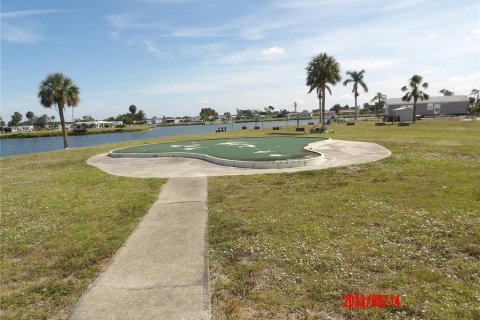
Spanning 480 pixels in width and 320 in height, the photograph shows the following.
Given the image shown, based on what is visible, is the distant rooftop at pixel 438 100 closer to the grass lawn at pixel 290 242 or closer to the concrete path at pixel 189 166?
the concrete path at pixel 189 166

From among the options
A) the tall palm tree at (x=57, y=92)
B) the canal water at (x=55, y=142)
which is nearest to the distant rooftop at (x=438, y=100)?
the canal water at (x=55, y=142)

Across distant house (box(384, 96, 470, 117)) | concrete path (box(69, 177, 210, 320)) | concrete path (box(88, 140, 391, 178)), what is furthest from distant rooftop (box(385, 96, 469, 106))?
concrete path (box(69, 177, 210, 320))

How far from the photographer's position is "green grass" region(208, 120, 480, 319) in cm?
607

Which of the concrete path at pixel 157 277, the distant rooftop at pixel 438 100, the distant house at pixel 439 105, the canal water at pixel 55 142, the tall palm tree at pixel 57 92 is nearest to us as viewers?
the concrete path at pixel 157 277

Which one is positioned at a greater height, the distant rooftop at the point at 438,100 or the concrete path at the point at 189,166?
the distant rooftop at the point at 438,100

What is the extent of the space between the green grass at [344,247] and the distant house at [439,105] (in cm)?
10769

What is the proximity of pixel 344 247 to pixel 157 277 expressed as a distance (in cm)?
496

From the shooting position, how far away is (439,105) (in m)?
111

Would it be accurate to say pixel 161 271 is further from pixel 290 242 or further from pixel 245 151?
pixel 245 151

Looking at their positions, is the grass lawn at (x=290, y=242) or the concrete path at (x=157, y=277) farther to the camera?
the grass lawn at (x=290, y=242)

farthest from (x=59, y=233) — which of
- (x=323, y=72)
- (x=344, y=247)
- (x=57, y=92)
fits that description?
(x=323, y=72)

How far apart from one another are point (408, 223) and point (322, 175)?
845cm

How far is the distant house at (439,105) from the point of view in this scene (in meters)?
109

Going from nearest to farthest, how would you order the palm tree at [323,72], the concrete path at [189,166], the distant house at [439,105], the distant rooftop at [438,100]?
the concrete path at [189,166] → the palm tree at [323,72] → the distant house at [439,105] → the distant rooftop at [438,100]
